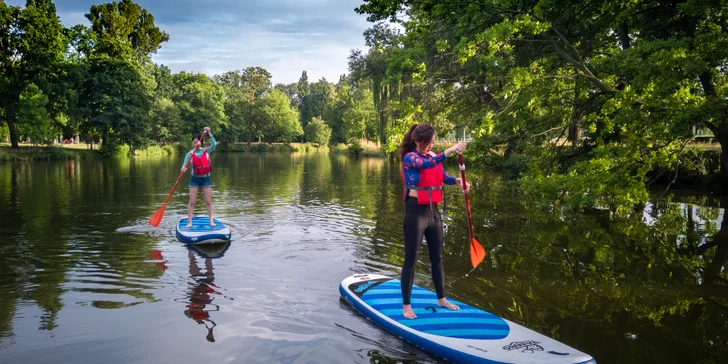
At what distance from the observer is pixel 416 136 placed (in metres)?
5.70

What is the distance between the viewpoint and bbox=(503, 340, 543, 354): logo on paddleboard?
15.6 ft

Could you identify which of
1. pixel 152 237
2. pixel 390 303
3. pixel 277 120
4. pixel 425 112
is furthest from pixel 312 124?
pixel 390 303

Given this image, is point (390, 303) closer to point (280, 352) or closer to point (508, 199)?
point (280, 352)

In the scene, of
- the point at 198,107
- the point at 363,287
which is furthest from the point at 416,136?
the point at 198,107

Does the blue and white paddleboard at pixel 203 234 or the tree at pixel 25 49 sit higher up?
the tree at pixel 25 49

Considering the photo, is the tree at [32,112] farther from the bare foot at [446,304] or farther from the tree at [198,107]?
the bare foot at [446,304]

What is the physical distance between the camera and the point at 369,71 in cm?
3816

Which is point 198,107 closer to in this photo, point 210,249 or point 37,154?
point 37,154

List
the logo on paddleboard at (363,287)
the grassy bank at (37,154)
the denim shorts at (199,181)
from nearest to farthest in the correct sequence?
the logo on paddleboard at (363,287) < the denim shorts at (199,181) < the grassy bank at (37,154)

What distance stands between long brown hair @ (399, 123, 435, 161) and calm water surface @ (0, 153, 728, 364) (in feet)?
7.36

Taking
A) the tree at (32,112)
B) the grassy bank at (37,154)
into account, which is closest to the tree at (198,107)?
the grassy bank at (37,154)

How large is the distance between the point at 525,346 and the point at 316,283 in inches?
153

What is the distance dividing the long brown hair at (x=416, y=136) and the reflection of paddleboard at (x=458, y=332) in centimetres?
190

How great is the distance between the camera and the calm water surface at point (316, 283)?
17.8 ft
